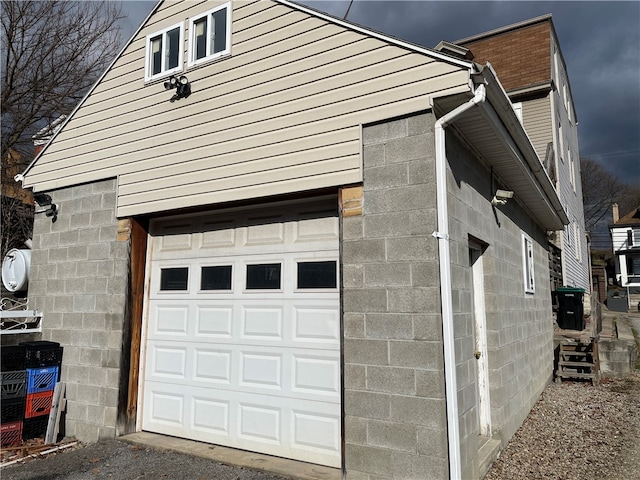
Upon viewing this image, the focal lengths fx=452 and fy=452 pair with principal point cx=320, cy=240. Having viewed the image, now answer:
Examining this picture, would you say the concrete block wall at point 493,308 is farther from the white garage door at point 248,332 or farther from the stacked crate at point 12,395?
the stacked crate at point 12,395

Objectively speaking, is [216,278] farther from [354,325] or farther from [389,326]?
[389,326]

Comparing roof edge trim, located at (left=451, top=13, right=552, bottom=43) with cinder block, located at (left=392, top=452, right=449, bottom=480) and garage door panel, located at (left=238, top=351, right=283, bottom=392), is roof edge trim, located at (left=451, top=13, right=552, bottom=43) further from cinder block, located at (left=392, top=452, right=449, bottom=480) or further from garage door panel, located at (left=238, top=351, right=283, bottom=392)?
cinder block, located at (left=392, top=452, right=449, bottom=480)

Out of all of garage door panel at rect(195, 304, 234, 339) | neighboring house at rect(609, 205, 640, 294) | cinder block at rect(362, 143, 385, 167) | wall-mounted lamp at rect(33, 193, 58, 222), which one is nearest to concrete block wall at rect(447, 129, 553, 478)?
cinder block at rect(362, 143, 385, 167)

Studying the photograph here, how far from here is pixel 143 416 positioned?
5.75 meters

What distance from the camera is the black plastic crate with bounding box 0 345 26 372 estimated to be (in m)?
5.47

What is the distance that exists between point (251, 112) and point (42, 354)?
4185mm

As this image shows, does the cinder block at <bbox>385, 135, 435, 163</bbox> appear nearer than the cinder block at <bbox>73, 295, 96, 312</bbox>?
Yes

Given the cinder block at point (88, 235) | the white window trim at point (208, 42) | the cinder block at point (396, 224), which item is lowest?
the cinder block at point (396, 224)

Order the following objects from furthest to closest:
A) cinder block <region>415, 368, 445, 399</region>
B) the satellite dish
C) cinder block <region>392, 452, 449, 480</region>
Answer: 1. the satellite dish
2. cinder block <region>415, 368, 445, 399</region>
3. cinder block <region>392, 452, 449, 480</region>

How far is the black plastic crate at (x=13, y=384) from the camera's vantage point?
5.38 meters

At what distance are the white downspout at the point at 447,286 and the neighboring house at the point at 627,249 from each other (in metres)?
37.5

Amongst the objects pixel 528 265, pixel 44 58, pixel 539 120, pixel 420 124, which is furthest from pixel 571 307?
pixel 44 58

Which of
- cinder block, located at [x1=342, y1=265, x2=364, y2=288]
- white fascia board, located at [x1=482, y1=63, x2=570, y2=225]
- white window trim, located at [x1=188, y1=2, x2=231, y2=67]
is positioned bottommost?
cinder block, located at [x1=342, y1=265, x2=364, y2=288]

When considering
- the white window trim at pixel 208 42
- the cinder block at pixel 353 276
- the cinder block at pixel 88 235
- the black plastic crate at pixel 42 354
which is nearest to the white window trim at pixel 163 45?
the white window trim at pixel 208 42
